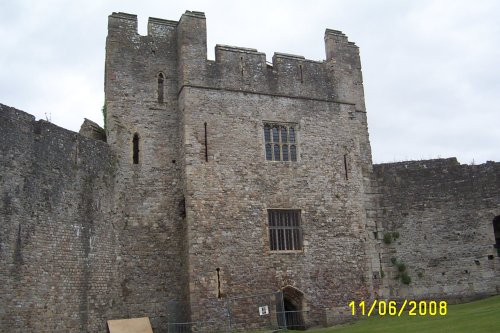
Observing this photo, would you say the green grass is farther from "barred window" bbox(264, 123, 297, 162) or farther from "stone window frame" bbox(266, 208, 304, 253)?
"barred window" bbox(264, 123, 297, 162)

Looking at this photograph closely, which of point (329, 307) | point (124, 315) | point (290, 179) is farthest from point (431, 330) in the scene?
point (124, 315)

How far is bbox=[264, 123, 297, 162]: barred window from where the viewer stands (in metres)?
23.2

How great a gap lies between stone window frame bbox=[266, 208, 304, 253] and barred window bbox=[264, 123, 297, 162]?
213 cm

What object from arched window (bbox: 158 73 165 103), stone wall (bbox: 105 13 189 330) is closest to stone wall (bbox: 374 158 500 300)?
stone wall (bbox: 105 13 189 330)

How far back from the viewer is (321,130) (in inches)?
949

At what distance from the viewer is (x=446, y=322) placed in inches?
676

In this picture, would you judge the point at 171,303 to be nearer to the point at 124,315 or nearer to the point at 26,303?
the point at 124,315

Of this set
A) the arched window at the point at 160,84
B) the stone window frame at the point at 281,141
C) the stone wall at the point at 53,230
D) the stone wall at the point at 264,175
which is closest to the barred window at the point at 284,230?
the stone wall at the point at 264,175

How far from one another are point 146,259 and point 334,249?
724cm

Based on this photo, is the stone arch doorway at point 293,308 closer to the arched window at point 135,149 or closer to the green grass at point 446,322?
the green grass at point 446,322

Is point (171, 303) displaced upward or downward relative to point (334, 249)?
downward

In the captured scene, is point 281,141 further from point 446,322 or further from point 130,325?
point 446,322

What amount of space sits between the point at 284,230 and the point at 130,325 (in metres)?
6.69

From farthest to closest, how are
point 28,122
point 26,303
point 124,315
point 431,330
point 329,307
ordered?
point 329,307 → point 124,315 → point 28,122 → point 26,303 → point 431,330
